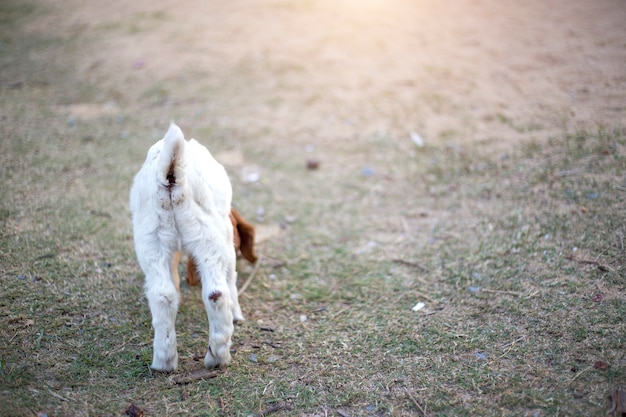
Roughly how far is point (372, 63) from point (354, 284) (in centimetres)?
497

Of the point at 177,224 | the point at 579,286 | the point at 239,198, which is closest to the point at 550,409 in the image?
the point at 579,286

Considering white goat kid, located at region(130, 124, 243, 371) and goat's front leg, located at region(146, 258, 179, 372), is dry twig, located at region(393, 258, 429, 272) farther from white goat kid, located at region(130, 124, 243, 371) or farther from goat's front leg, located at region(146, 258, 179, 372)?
goat's front leg, located at region(146, 258, 179, 372)

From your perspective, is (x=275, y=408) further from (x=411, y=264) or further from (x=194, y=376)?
(x=411, y=264)

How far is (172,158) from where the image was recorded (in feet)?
10.7

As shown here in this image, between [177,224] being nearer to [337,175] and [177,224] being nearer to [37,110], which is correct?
[337,175]

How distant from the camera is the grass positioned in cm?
336

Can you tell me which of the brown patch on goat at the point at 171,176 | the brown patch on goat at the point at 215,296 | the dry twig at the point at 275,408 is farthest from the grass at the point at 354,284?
the brown patch on goat at the point at 171,176

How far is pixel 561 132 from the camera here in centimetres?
636

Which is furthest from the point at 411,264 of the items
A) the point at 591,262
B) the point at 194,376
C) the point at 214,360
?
the point at 194,376

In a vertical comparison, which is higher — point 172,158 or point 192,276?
point 172,158

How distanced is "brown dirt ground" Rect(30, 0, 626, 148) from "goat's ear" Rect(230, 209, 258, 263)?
2.67 meters

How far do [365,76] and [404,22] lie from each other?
2.05m

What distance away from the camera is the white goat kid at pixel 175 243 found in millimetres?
3352

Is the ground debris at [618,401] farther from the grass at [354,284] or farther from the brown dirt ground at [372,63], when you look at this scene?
the brown dirt ground at [372,63]
